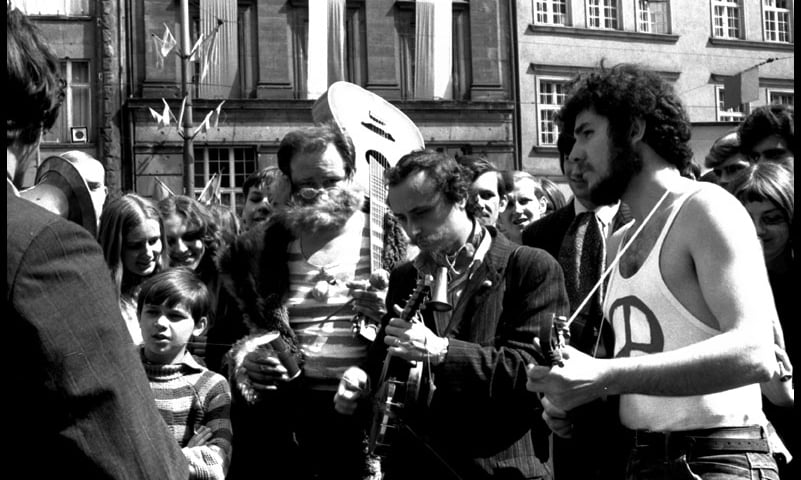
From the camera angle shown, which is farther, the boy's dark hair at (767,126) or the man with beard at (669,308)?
the boy's dark hair at (767,126)

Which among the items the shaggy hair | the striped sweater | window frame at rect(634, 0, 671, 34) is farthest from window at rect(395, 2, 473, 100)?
the striped sweater

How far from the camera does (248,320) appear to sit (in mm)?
4395

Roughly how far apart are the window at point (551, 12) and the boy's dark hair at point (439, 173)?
2698 cm

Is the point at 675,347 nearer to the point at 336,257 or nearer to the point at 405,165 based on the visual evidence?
the point at 405,165

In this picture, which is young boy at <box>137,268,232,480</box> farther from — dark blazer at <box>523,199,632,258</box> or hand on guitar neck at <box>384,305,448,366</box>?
dark blazer at <box>523,199,632,258</box>

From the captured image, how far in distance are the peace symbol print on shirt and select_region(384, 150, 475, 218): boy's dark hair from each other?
1.03m

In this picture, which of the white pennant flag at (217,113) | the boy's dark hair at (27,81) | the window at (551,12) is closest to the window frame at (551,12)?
the window at (551,12)

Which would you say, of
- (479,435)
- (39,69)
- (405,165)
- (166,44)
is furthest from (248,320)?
(166,44)

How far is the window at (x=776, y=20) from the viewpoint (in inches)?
1273

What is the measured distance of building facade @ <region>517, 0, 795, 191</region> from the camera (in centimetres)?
2931

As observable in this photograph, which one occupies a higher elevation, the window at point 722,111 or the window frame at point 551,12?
the window frame at point 551,12

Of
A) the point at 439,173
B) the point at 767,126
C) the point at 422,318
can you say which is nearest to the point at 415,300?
the point at 422,318

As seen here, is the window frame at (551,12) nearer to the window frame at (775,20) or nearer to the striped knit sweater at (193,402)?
the window frame at (775,20)

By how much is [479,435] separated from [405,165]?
3.57 feet
